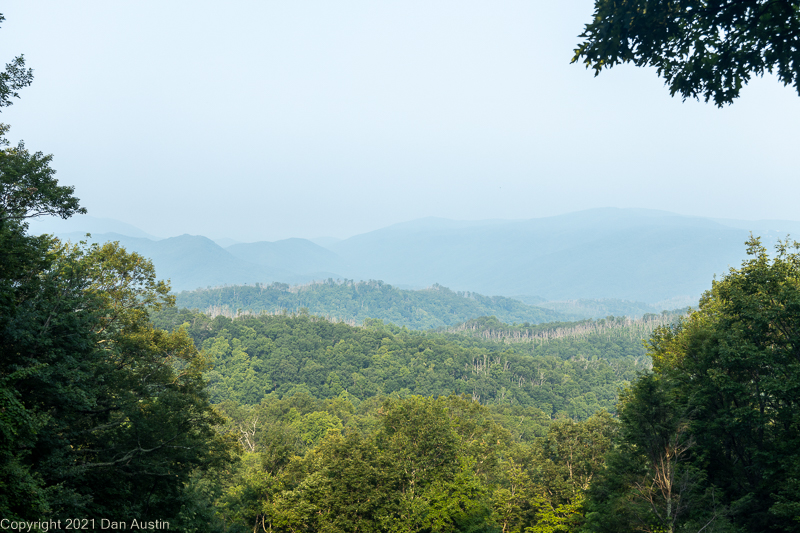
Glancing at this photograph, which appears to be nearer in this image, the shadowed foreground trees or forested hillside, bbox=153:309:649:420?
the shadowed foreground trees

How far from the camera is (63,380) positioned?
40.2ft

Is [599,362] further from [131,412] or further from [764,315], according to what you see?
[131,412]

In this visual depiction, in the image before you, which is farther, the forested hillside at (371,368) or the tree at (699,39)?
the forested hillside at (371,368)

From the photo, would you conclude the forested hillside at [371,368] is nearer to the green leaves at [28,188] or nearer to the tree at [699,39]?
the green leaves at [28,188]

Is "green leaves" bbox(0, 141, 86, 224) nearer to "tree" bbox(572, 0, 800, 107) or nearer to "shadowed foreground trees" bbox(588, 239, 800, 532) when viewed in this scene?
"tree" bbox(572, 0, 800, 107)

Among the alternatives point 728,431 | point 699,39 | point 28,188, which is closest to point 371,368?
point 728,431

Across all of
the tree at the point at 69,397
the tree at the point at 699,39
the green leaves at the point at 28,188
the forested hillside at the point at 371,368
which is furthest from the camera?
the forested hillside at the point at 371,368

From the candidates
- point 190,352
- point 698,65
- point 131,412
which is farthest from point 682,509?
point 190,352

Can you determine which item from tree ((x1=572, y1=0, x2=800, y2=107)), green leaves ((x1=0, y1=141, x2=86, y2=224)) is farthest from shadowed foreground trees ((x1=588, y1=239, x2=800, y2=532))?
green leaves ((x1=0, y1=141, x2=86, y2=224))

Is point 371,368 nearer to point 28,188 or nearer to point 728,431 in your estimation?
point 728,431

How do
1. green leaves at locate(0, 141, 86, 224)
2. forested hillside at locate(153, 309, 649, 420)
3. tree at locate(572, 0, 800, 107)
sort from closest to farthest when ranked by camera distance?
1. tree at locate(572, 0, 800, 107)
2. green leaves at locate(0, 141, 86, 224)
3. forested hillside at locate(153, 309, 649, 420)

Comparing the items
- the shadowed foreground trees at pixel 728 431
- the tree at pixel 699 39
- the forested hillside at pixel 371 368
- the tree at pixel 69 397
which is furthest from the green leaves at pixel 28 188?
the forested hillside at pixel 371 368

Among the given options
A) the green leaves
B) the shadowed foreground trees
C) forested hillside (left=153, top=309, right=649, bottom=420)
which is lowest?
forested hillside (left=153, top=309, right=649, bottom=420)

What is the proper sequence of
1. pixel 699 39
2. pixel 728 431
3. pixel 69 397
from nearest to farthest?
pixel 699 39 → pixel 69 397 → pixel 728 431
